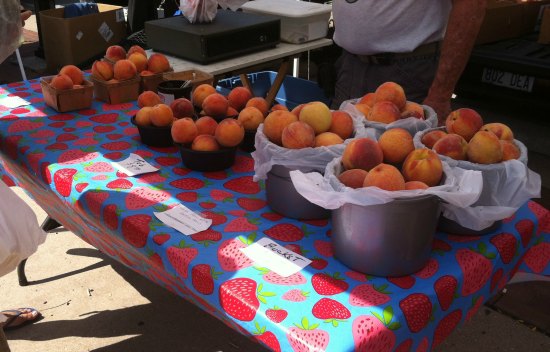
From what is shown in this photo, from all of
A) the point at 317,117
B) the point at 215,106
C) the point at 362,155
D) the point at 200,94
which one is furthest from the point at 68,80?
the point at 362,155

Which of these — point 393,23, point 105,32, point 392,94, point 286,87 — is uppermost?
point 393,23

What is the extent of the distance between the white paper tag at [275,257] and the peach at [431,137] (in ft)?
1.52

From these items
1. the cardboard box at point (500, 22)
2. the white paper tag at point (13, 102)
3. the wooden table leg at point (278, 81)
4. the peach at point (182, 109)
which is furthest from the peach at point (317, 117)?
the cardboard box at point (500, 22)

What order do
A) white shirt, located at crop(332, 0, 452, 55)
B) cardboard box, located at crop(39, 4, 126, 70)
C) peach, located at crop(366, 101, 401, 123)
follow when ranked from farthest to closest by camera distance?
1. cardboard box, located at crop(39, 4, 126, 70)
2. white shirt, located at crop(332, 0, 452, 55)
3. peach, located at crop(366, 101, 401, 123)

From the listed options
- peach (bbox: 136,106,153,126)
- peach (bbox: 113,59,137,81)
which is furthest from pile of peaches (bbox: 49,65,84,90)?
peach (bbox: 136,106,153,126)

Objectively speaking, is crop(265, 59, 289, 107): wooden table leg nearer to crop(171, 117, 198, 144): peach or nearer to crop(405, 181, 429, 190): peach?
crop(171, 117, 198, 144): peach

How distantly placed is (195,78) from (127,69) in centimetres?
29

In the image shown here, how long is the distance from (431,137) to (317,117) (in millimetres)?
307

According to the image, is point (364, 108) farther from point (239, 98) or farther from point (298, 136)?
point (239, 98)

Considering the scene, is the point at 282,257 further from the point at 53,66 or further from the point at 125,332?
the point at 53,66

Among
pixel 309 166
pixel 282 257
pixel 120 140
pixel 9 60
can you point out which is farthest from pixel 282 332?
pixel 9 60

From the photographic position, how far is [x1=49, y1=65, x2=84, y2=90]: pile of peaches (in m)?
2.19

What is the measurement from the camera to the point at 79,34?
4.76 meters

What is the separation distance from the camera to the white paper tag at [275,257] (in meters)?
1.20
